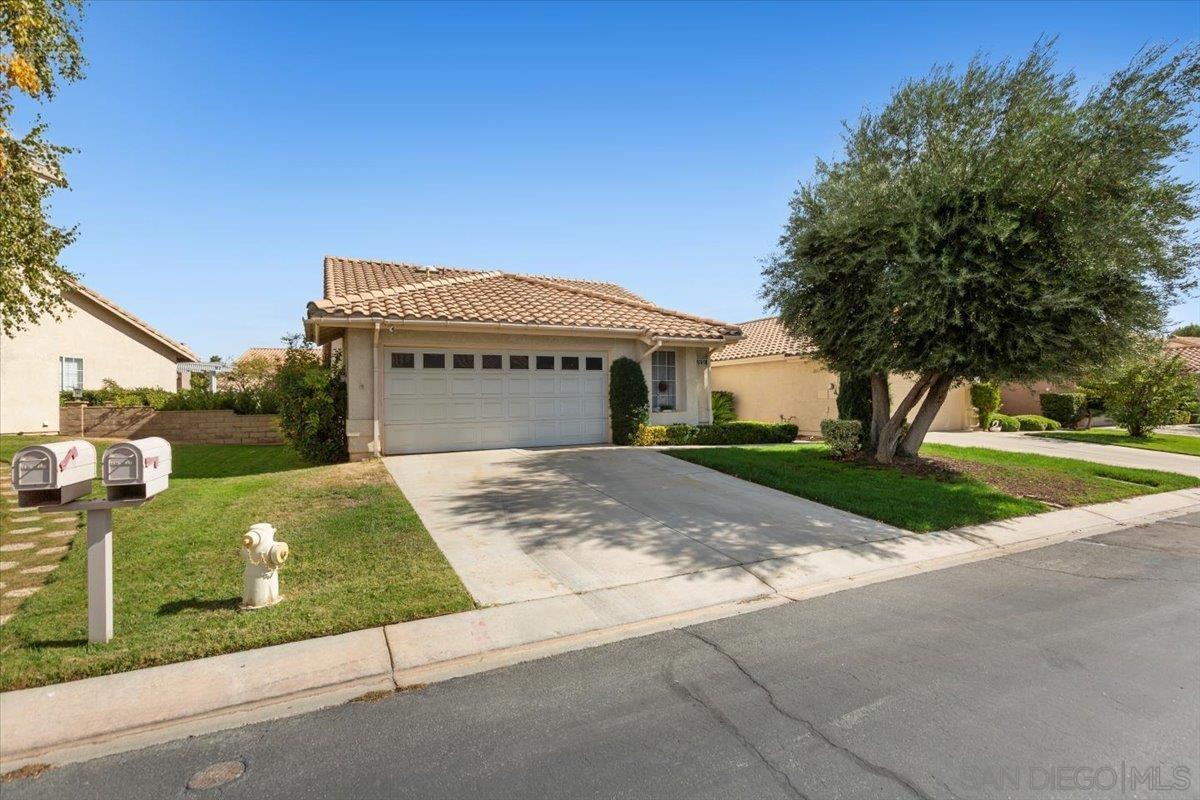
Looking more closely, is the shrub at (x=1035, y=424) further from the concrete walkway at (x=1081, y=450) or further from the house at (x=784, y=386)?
the concrete walkway at (x=1081, y=450)

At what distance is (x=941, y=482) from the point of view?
1039 cm

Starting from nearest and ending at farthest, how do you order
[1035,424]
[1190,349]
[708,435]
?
1. [708,435]
2. [1035,424]
3. [1190,349]

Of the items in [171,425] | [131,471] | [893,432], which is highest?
[171,425]

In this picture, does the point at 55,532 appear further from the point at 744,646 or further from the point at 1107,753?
the point at 1107,753

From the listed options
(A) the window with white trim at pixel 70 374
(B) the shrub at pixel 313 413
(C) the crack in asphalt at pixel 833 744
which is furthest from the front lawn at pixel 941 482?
(A) the window with white trim at pixel 70 374

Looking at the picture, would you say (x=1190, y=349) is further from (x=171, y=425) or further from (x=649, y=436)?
(x=171, y=425)

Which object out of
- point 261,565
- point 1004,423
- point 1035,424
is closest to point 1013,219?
point 261,565

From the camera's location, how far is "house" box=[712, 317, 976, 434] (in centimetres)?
1938

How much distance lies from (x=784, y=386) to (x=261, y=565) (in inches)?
743

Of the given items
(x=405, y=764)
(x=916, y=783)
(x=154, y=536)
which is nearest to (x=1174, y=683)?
(x=916, y=783)

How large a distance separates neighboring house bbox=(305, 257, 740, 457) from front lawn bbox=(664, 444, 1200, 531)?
281 cm

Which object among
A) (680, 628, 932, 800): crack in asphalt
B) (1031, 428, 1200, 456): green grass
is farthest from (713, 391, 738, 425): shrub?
(680, 628, 932, 800): crack in asphalt

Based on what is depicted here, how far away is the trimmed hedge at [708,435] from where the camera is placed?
45.4 ft

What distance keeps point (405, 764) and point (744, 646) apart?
7.97ft
